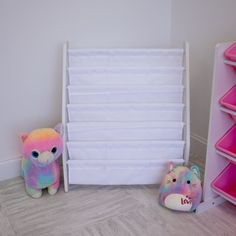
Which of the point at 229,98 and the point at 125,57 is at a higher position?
the point at 125,57

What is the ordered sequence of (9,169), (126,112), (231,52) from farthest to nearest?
1. (9,169)
2. (126,112)
3. (231,52)

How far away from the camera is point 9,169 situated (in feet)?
6.00

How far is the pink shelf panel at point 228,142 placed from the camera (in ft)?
4.68

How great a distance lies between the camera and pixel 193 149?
81.0 inches

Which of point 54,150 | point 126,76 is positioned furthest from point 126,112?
point 54,150

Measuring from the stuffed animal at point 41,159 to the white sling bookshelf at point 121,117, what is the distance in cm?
6

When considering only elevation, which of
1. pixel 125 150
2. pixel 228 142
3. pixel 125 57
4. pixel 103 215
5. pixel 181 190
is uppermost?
pixel 125 57

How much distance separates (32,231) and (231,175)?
3.23 ft

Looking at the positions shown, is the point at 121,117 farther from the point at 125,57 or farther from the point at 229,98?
the point at 229,98

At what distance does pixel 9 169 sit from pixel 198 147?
1.18m

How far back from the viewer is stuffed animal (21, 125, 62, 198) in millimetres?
1525

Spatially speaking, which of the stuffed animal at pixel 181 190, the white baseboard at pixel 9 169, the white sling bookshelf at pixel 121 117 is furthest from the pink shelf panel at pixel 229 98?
the white baseboard at pixel 9 169

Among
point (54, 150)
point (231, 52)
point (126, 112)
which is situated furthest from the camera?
point (126, 112)

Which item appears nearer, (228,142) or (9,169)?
(228,142)
